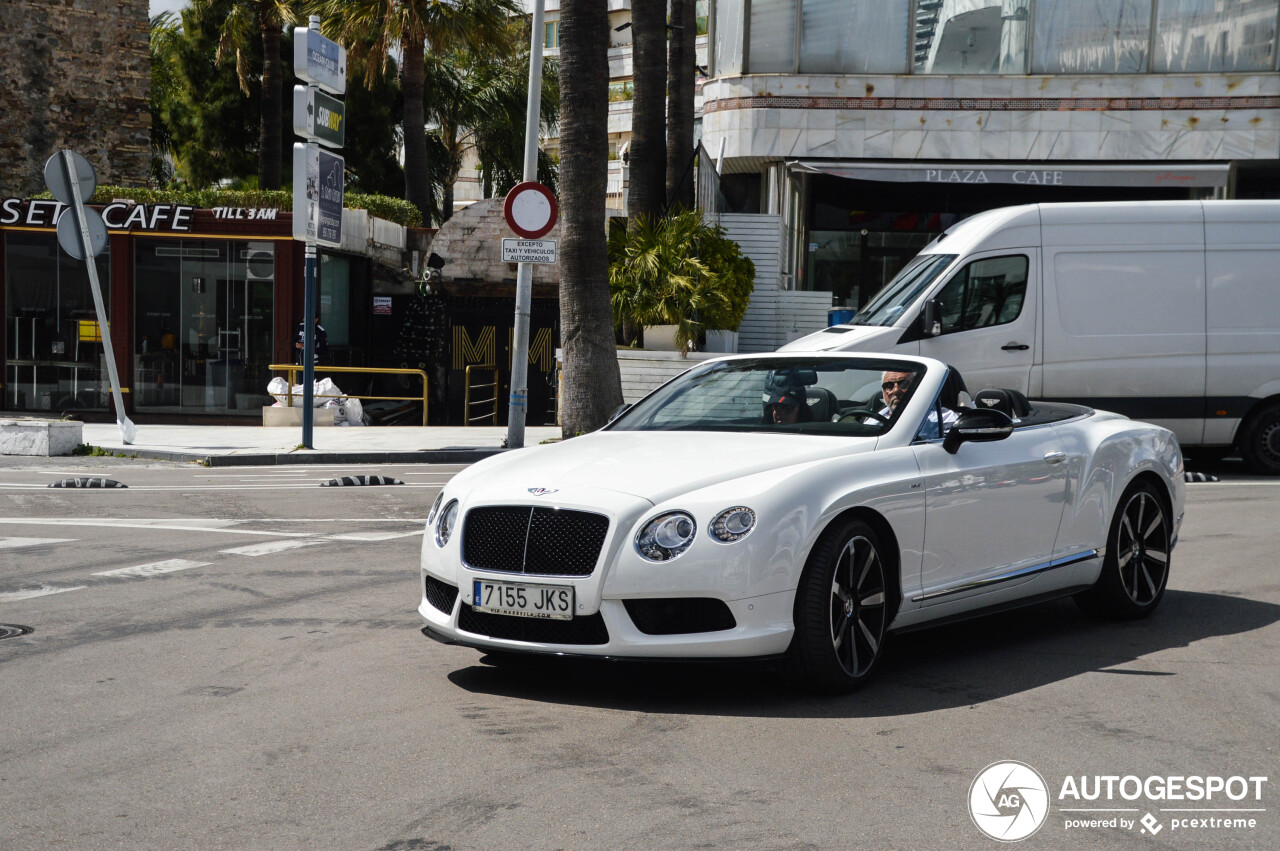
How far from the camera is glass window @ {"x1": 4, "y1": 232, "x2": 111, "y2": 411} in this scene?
972 inches

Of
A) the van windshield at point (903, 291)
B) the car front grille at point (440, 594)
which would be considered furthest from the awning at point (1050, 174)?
the car front grille at point (440, 594)

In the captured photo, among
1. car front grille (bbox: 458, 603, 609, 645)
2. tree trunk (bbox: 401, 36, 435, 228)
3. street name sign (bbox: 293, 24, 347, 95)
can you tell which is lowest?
car front grille (bbox: 458, 603, 609, 645)

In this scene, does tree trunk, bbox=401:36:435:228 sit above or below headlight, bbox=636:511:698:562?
above

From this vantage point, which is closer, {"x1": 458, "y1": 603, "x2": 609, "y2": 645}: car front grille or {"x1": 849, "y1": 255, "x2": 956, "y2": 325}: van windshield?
{"x1": 458, "y1": 603, "x2": 609, "y2": 645}: car front grille

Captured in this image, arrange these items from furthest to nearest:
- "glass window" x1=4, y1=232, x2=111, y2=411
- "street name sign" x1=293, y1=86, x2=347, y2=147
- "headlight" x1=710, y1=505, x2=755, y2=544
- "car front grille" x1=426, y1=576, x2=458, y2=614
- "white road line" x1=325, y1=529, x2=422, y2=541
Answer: "glass window" x1=4, y1=232, x2=111, y2=411 < "street name sign" x1=293, y1=86, x2=347, y2=147 < "white road line" x1=325, y1=529, x2=422, y2=541 < "car front grille" x1=426, y1=576, x2=458, y2=614 < "headlight" x1=710, y1=505, x2=755, y2=544

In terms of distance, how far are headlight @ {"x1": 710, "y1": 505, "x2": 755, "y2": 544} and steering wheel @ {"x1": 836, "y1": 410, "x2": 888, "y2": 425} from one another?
1.23 metres

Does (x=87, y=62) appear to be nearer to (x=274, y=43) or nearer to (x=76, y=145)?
(x=76, y=145)

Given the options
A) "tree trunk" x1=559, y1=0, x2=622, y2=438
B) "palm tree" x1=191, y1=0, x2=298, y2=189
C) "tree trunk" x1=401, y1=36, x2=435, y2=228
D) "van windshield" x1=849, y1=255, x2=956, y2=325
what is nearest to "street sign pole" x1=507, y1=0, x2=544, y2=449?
"tree trunk" x1=559, y1=0, x2=622, y2=438

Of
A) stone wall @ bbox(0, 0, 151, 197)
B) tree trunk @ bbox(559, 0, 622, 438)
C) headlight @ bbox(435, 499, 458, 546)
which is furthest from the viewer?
stone wall @ bbox(0, 0, 151, 197)

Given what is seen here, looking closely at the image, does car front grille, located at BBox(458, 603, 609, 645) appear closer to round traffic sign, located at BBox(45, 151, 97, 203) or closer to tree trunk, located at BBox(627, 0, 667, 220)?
A: round traffic sign, located at BBox(45, 151, 97, 203)

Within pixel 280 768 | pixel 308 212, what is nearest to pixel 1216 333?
pixel 308 212

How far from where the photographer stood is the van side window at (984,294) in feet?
50.2

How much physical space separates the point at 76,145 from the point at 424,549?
3049cm

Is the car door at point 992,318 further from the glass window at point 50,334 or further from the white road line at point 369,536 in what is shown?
the glass window at point 50,334
